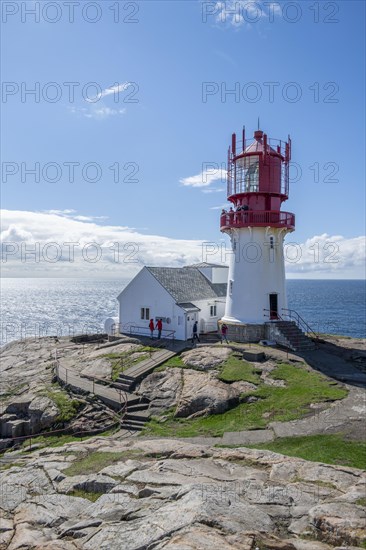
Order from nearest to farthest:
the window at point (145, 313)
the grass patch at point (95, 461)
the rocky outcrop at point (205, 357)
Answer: the grass patch at point (95, 461) < the rocky outcrop at point (205, 357) < the window at point (145, 313)

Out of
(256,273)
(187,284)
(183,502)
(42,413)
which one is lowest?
(42,413)

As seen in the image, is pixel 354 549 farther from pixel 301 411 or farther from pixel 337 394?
pixel 337 394

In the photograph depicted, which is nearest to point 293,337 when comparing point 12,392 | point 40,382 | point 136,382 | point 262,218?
point 262,218

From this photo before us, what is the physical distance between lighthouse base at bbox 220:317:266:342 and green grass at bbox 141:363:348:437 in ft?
23.4

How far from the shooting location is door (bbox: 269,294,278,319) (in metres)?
29.3

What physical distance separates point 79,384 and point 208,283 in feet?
56.3

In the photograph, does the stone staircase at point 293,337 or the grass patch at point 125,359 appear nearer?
the grass patch at point 125,359

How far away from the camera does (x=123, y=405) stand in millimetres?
21047

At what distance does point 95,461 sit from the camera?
41.3 ft

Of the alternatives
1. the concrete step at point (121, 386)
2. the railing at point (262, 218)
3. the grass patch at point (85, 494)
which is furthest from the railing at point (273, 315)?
the grass patch at point (85, 494)

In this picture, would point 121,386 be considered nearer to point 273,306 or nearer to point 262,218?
point 273,306

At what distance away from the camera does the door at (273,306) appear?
29.3 meters

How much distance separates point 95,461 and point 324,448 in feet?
26.0

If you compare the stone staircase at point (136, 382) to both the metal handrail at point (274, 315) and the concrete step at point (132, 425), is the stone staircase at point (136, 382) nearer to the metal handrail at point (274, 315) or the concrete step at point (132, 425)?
the concrete step at point (132, 425)
